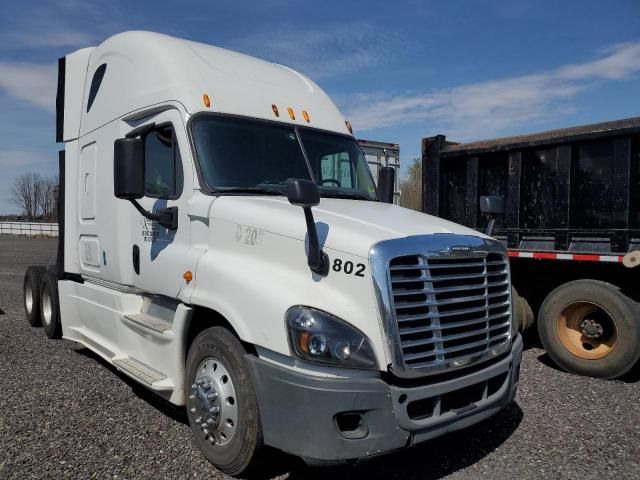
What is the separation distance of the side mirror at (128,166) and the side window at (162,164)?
0.27 meters

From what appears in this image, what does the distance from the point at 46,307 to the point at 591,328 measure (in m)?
6.94

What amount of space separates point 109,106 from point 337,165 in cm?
241

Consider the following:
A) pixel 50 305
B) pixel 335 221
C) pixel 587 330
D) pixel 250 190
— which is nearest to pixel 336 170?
pixel 250 190

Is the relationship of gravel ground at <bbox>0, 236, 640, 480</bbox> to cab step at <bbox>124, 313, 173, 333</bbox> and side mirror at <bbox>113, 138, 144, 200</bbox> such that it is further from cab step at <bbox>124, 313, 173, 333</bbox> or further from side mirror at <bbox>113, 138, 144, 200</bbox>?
side mirror at <bbox>113, 138, 144, 200</bbox>

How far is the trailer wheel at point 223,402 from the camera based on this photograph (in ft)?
10.9

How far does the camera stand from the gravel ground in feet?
12.0

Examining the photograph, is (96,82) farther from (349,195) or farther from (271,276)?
(271,276)

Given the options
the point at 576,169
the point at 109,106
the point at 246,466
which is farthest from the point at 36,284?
the point at 576,169

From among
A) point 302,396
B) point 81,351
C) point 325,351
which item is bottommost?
point 81,351

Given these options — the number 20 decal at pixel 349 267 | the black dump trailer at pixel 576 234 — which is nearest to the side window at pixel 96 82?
the number 20 decal at pixel 349 267

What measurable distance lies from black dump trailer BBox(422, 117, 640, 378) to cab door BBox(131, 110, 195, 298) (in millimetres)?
3905

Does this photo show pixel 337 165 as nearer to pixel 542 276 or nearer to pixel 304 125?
pixel 304 125

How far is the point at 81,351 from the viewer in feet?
22.5

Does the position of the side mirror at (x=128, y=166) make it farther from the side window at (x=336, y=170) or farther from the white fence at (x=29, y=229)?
the white fence at (x=29, y=229)
